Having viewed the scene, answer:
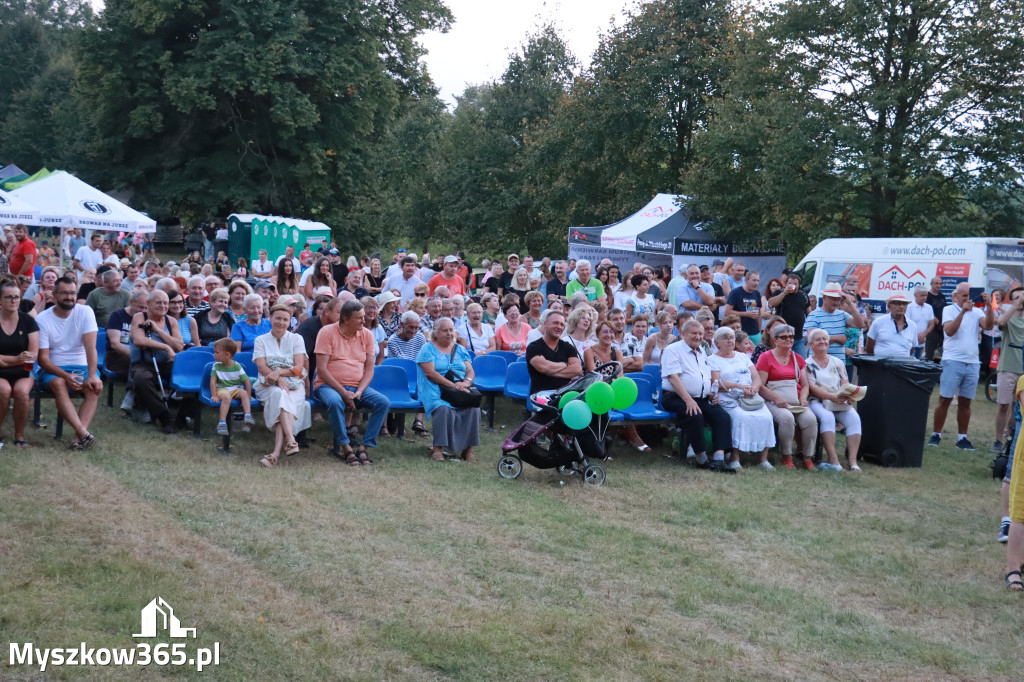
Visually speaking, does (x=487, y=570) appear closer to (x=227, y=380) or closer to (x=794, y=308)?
(x=227, y=380)

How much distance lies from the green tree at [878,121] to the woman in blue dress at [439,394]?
1572 centimetres

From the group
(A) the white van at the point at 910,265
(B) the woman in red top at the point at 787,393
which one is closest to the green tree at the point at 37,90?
(A) the white van at the point at 910,265

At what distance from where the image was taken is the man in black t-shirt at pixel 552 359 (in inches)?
344

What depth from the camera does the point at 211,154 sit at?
1272 inches

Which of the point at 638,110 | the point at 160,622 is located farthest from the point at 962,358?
the point at 638,110

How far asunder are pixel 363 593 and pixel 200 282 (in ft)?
19.5

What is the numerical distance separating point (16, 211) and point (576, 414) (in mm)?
12502

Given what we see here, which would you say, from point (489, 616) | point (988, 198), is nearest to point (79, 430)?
point (489, 616)

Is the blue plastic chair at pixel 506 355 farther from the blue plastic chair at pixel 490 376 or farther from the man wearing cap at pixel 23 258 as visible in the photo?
the man wearing cap at pixel 23 258

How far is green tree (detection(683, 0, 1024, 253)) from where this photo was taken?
21.5 m

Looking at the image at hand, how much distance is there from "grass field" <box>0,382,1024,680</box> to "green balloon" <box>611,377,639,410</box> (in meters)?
0.67

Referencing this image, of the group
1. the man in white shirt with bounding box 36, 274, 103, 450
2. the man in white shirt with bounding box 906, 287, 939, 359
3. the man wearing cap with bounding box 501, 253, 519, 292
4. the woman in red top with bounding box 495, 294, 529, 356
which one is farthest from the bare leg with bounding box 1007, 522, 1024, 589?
the man wearing cap with bounding box 501, 253, 519, 292

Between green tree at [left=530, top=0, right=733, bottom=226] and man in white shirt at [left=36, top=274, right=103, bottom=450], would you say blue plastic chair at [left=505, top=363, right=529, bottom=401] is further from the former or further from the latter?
green tree at [left=530, top=0, right=733, bottom=226]

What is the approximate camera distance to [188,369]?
29.7ft
